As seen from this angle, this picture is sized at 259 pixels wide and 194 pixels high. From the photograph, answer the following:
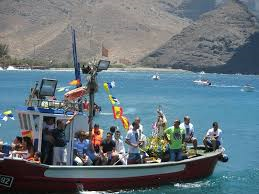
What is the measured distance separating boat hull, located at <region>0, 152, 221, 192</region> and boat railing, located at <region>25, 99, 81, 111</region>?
77.9 inches

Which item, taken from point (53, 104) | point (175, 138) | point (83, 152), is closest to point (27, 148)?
point (53, 104)

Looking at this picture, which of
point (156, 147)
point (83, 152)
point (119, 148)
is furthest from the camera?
point (156, 147)

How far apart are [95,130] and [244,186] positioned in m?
6.48

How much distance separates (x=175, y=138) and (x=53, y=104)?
459 centimetres

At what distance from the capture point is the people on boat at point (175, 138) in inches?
951

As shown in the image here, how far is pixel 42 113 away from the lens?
2180cm

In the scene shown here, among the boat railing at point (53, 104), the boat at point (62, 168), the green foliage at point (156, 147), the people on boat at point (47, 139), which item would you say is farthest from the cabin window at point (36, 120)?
the green foliage at point (156, 147)

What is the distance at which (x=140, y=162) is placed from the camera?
2391 centimetres

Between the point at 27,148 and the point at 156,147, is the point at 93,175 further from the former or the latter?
the point at 156,147

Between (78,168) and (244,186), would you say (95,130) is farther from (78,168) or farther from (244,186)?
(244,186)

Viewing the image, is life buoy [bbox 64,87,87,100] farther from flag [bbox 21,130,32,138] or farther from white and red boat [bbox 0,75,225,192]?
flag [bbox 21,130,32,138]

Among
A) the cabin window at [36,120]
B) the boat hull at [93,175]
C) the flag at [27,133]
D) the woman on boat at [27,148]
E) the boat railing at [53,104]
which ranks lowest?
the boat hull at [93,175]

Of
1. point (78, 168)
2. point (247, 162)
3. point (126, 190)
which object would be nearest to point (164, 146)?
point (126, 190)

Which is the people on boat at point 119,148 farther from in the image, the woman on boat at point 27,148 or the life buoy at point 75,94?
the woman on boat at point 27,148
